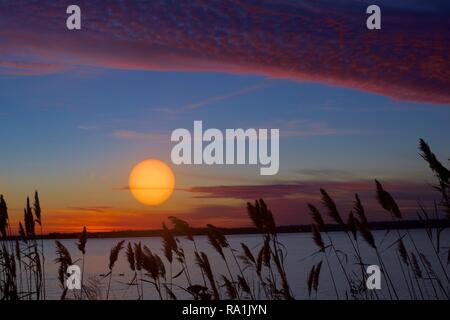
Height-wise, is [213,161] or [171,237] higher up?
[213,161]

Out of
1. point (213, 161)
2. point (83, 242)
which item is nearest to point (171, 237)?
point (213, 161)

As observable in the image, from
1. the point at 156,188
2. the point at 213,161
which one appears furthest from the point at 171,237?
the point at 156,188

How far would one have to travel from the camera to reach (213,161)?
7.41 metres

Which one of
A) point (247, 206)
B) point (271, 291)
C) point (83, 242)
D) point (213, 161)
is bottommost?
point (271, 291)

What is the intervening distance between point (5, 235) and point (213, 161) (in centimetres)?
325
